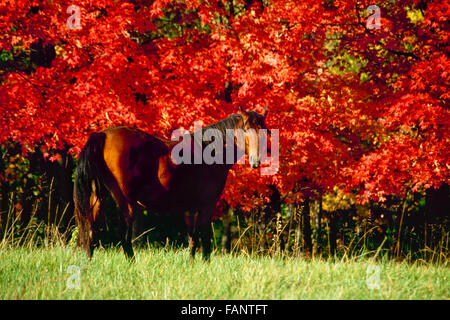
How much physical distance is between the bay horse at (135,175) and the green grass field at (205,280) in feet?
2.80

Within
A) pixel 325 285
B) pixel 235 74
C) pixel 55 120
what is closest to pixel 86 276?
pixel 325 285

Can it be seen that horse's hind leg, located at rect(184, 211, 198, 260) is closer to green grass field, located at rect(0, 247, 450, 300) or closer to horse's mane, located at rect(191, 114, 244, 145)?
green grass field, located at rect(0, 247, 450, 300)

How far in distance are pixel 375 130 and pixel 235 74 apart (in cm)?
Result: 475

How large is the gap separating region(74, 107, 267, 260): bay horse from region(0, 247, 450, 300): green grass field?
854mm

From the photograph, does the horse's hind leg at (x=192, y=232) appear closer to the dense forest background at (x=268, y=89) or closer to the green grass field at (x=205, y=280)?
the green grass field at (x=205, y=280)

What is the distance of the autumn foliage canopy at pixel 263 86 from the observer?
10125 millimetres

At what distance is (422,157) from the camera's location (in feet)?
32.9

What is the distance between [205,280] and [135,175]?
2411 mm

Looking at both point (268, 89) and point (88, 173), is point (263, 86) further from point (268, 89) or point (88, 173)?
point (88, 173)

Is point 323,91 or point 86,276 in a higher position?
point 323,91

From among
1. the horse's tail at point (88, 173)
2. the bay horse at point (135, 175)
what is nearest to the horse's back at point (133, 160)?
the bay horse at point (135, 175)

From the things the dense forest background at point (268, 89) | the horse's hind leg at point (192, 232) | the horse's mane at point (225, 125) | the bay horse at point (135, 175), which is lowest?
the horse's hind leg at point (192, 232)

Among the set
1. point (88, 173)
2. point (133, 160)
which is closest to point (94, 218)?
point (88, 173)
